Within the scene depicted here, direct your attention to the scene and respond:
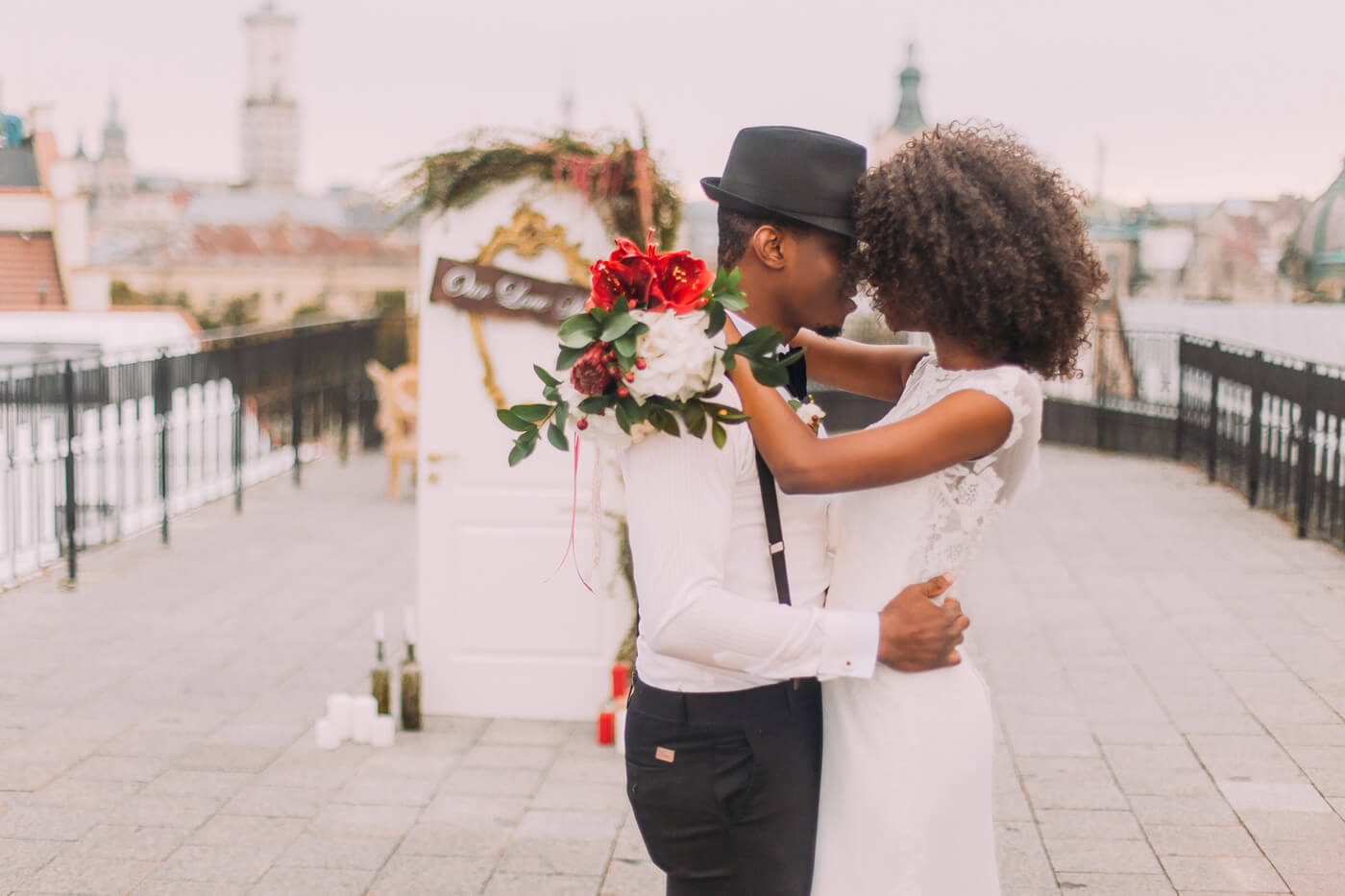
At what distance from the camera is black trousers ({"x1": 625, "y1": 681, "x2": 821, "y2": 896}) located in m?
1.89

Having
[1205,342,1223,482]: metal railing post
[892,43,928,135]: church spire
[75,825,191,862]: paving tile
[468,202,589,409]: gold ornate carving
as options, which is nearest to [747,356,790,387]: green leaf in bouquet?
[75,825,191,862]: paving tile

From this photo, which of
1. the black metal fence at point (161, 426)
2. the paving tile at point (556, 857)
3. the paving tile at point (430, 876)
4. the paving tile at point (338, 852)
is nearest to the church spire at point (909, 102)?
the black metal fence at point (161, 426)

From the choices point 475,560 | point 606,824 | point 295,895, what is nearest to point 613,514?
point 475,560

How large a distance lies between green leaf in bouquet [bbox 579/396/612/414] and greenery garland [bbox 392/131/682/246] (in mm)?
3204

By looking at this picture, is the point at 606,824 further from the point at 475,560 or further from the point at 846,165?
the point at 846,165

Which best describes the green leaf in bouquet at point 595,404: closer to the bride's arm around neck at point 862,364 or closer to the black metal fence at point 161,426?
the bride's arm around neck at point 862,364

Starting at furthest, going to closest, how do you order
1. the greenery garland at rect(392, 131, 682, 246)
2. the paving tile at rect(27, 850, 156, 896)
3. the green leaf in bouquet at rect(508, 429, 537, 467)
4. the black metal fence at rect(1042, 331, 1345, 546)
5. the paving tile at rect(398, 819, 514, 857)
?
the black metal fence at rect(1042, 331, 1345, 546) < the greenery garland at rect(392, 131, 682, 246) < the paving tile at rect(398, 819, 514, 857) < the paving tile at rect(27, 850, 156, 896) < the green leaf in bouquet at rect(508, 429, 537, 467)

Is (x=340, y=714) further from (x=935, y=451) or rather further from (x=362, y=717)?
(x=935, y=451)

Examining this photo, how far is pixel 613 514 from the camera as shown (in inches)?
208

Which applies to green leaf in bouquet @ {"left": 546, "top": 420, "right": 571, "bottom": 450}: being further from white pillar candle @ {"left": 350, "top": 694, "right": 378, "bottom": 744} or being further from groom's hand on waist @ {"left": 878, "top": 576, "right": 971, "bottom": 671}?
white pillar candle @ {"left": 350, "top": 694, "right": 378, "bottom": 744}

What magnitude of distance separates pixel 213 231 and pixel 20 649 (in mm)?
104760

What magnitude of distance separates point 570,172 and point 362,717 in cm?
214

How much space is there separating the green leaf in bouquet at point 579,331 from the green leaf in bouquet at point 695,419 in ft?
0.55

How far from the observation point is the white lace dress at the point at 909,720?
6.30 ft
